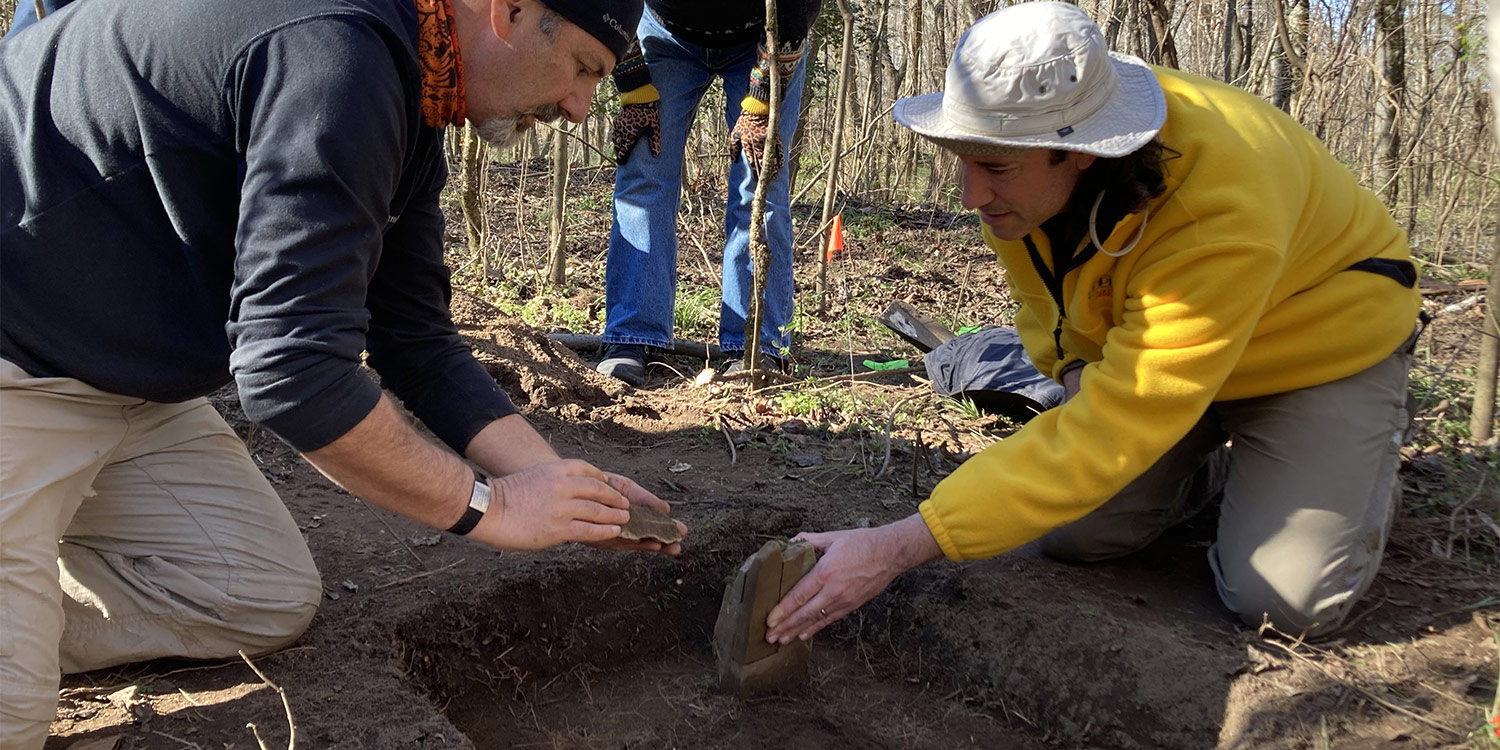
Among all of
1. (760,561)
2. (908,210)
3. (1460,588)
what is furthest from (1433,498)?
(908,210)

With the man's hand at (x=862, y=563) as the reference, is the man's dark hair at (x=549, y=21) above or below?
above

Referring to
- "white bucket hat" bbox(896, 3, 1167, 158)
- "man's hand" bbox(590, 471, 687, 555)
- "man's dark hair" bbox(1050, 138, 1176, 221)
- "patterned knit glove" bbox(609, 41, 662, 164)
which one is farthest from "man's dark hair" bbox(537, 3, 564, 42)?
"patterned knit glove" bbox(609, 41, 662, 164)

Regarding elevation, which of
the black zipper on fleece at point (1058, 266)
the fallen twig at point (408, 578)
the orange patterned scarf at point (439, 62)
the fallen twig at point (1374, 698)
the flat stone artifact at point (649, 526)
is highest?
the orange patterned scarf at point (439, 62)

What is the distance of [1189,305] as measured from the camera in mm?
2146

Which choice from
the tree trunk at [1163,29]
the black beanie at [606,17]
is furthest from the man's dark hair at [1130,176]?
the tree trunk at [1163,29]

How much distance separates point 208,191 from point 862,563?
4.93 feet

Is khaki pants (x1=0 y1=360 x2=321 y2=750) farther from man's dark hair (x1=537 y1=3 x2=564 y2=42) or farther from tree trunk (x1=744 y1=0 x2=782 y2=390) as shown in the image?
tree trunk (x1=744 y1=0 x2=782 y2=390)

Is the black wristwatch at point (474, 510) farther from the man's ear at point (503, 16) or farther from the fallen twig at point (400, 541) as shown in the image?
the fallen twig at point (400, 541)

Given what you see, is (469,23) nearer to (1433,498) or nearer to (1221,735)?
(1221,735)

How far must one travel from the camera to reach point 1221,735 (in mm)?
2336

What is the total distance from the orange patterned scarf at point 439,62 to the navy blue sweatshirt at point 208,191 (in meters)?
0.03

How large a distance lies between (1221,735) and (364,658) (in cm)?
193

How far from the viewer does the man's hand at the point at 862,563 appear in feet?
7.63

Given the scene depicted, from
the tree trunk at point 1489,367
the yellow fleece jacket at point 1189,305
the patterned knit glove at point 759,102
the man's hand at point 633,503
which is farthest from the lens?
the patterned knit glove at point 759,102
